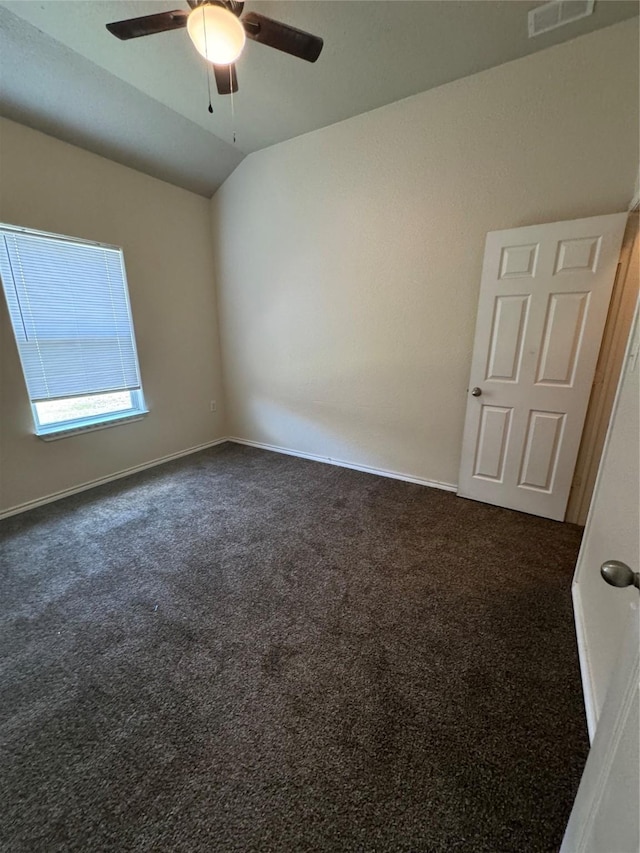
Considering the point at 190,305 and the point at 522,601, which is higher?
the point at 190,305

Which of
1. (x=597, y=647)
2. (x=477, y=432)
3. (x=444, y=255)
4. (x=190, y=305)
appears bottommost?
(x=597, y=647)

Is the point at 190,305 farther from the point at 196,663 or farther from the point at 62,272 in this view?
the point at 196,663

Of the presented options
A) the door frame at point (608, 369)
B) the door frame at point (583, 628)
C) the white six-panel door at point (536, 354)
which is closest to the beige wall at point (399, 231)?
the white six-panel door at point (536, 354)

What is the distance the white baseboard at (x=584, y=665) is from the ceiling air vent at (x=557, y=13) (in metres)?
3.06

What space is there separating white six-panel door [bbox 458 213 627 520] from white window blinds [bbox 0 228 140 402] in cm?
311

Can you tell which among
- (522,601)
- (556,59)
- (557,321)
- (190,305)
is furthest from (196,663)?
(556,59)

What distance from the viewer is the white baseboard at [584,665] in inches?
47.1

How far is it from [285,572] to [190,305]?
9.94 feet

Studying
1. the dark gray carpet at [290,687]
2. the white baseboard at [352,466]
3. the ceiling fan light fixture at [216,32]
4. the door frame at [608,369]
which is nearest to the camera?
the dark gray carpet at [290,687]

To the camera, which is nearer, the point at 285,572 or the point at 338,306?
the point at 285,572

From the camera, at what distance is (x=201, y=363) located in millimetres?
3934

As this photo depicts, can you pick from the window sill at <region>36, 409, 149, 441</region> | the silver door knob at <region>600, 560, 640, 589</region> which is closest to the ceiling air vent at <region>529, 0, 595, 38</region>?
the silver door knob at <region>600, 560, 640, 589</region>

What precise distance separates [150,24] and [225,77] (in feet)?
1.18

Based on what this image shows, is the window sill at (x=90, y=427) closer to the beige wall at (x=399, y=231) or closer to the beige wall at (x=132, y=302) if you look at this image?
the beige wall at (x=132, y=302)
